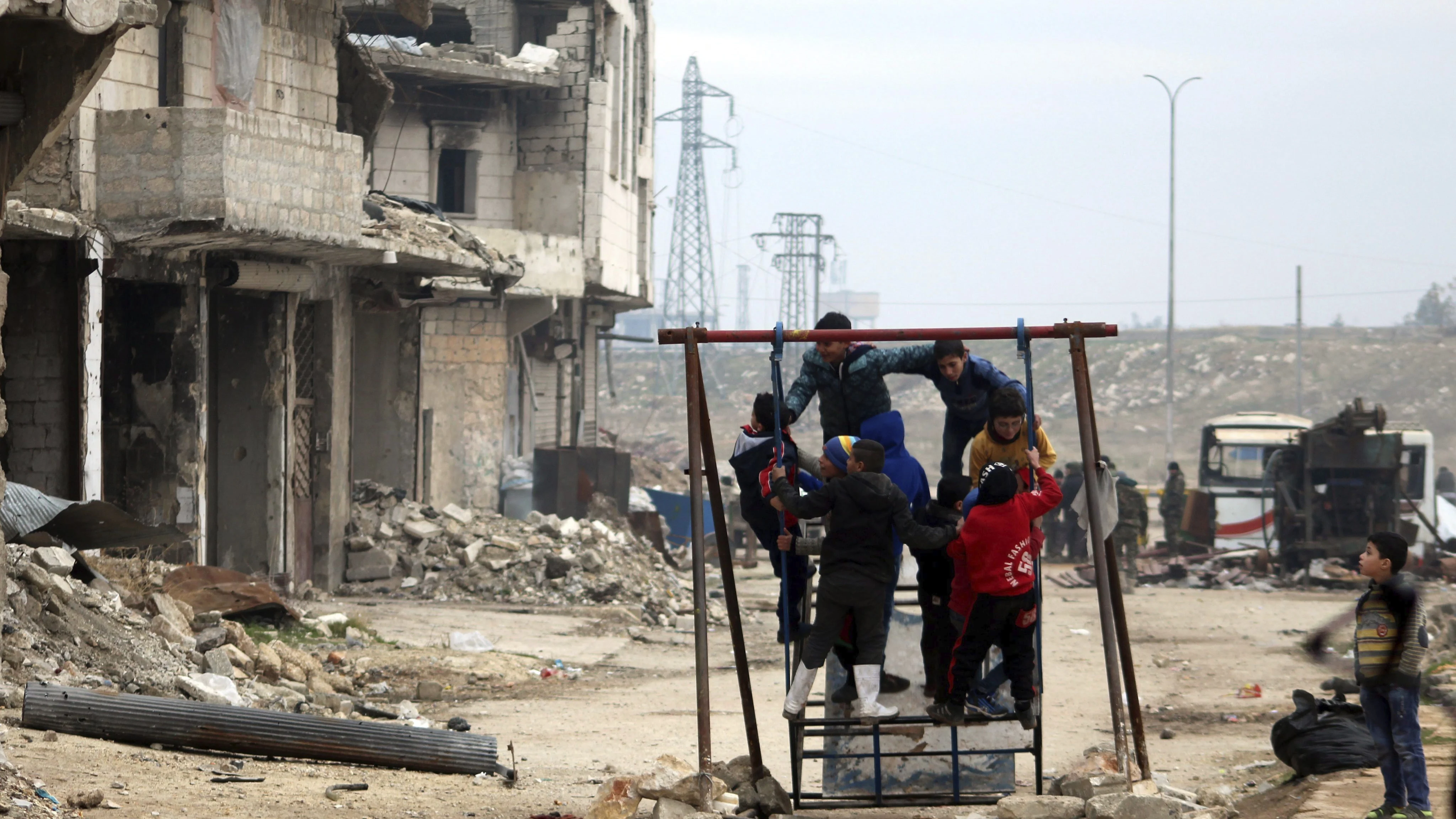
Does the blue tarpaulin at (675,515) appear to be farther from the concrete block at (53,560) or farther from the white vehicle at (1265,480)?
the concrete block at (53,560)

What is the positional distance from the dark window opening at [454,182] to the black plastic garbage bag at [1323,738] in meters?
20.0

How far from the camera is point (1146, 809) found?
18.9 feet

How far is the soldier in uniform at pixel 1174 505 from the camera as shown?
77.4ft

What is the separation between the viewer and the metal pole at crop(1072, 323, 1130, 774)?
583cm

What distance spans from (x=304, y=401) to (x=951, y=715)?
1112 centimetres

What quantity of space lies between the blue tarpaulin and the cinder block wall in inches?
114

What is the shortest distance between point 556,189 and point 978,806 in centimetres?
1962

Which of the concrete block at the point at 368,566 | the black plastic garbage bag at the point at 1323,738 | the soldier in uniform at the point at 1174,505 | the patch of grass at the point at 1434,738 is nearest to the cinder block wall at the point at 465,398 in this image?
the concrete block at the point at 368,566

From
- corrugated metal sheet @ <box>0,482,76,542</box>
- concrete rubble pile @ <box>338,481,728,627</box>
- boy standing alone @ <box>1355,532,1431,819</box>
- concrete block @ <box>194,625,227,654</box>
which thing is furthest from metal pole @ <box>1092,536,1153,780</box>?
concrete rubble pile @ <box>338,481,728,627</box>

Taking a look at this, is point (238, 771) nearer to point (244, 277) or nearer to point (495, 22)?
point (244, 277)

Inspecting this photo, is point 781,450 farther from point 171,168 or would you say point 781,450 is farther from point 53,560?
point 171,168

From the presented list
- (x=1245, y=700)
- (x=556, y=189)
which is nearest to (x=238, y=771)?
(x=1245, y=700)

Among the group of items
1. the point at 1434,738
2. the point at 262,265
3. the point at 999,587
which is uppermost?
the point at 262,265

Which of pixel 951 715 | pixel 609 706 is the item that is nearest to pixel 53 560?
pixel 609 706
